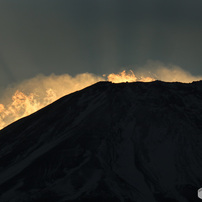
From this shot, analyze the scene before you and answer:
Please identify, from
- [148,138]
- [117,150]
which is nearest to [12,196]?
[117,150]

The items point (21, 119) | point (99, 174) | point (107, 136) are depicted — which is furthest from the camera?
point (21, 119)

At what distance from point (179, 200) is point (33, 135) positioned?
4166cm

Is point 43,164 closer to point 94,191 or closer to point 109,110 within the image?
point 94,191

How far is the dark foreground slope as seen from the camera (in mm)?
70738

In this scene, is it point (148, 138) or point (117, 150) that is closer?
point (117, 150)

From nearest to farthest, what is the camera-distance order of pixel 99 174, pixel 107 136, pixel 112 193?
pixel 112 193, pixel 99 174, pixel 107 136

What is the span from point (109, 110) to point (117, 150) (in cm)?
1964

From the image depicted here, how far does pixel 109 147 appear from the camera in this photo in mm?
86750

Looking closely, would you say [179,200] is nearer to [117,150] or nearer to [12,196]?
[117,150]

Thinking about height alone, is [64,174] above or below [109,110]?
below

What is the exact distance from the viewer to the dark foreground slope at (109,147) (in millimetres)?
70738

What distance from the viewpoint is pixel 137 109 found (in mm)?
106438

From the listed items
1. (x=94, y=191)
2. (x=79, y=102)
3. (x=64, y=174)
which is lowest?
(x=94, y=191)

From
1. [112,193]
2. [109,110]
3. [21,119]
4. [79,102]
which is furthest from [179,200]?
[21,119]
